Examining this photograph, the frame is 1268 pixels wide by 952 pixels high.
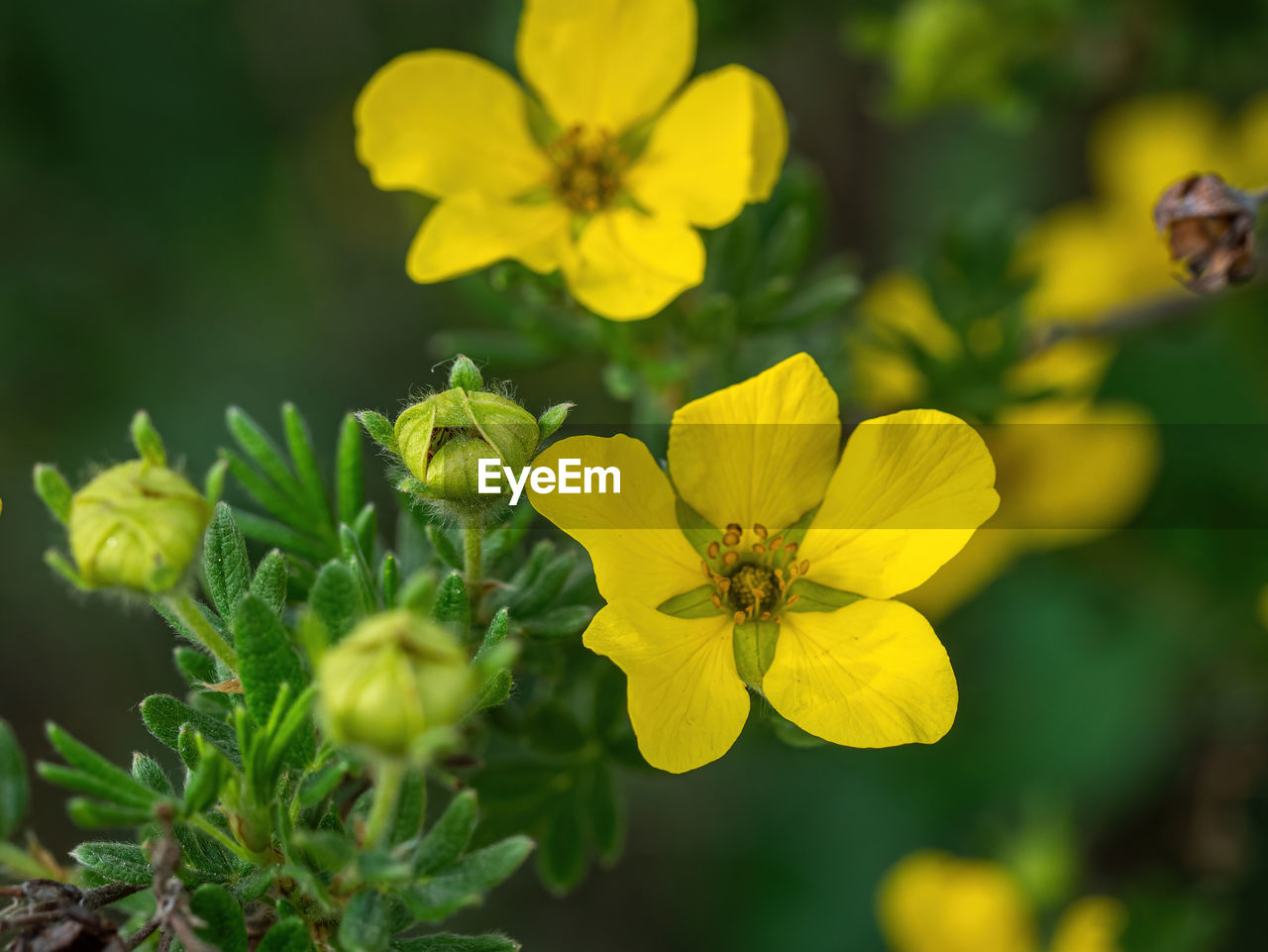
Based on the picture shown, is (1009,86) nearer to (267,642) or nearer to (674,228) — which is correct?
(674,228)

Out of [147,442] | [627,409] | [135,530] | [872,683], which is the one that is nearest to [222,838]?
[135,530]

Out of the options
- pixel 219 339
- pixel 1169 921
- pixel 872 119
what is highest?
pixel 872 119

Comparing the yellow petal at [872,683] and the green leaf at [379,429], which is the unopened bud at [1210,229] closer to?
the yellow petal at [872,683]

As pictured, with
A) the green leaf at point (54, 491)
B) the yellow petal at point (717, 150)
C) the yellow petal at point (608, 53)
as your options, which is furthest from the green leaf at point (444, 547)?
the yellow petal at point (608, 53)

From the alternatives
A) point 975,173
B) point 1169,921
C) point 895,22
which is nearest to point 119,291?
point 895,22

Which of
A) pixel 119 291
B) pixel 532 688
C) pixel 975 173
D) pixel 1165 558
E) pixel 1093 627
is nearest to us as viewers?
pixel 532 688

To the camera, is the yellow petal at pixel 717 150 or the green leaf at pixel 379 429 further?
the yellow petal at pixel 717 150
